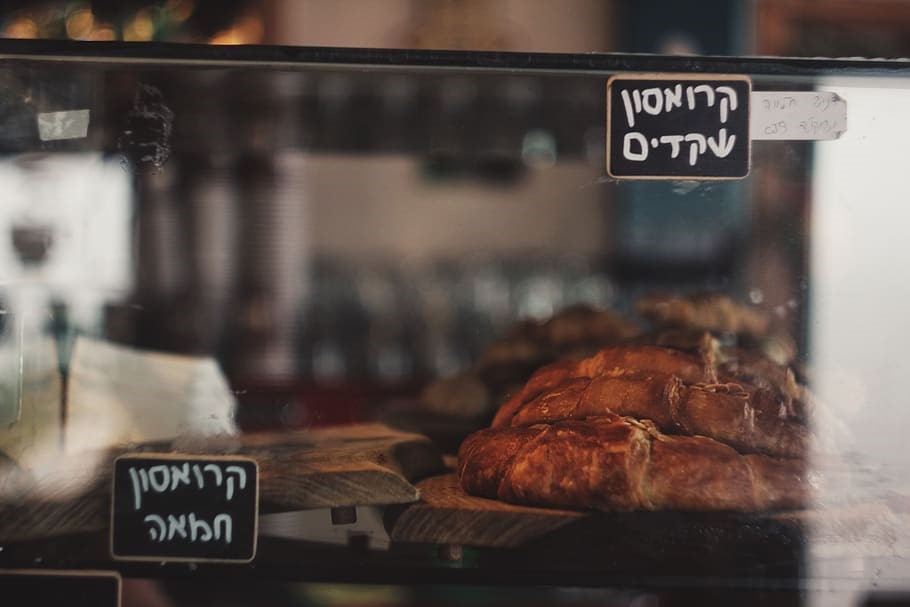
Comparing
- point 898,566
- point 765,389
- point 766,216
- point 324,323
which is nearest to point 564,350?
point 766,216

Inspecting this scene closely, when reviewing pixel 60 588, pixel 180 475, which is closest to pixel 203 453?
pixel 180 475

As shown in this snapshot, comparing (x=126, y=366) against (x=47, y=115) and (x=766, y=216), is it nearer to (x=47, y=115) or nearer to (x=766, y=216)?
(x=47, y=115)

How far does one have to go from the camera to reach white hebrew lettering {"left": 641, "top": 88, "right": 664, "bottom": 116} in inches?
33.4

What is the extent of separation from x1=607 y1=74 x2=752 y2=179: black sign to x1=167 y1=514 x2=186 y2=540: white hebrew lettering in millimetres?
532

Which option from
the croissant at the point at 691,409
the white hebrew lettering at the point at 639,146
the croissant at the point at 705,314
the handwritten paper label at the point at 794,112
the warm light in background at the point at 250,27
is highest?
the warm light in background at the point at 250,27

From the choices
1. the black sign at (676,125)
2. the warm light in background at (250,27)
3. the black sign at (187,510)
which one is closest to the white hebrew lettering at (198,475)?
the black sign at (187,510)

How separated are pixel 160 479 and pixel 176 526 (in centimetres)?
5

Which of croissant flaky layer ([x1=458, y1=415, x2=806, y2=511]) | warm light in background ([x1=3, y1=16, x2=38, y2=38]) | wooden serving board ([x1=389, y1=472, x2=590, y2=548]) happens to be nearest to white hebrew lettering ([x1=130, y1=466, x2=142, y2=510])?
wooden serving board ([x1=389, y1=472, x2=590, y2=548])

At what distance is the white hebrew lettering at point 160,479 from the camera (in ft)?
2.74

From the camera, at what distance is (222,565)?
837 mm

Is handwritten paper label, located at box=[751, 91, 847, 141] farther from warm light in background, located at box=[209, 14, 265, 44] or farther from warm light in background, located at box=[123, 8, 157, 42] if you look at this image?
warm light in background, located at box=[209, 14, 265, 44]

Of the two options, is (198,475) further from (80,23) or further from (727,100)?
(80,23)

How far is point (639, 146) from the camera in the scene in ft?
2.79

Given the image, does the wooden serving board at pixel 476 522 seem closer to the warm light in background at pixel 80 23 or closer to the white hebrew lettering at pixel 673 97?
the white hebrew lettering at pixel 673 97
